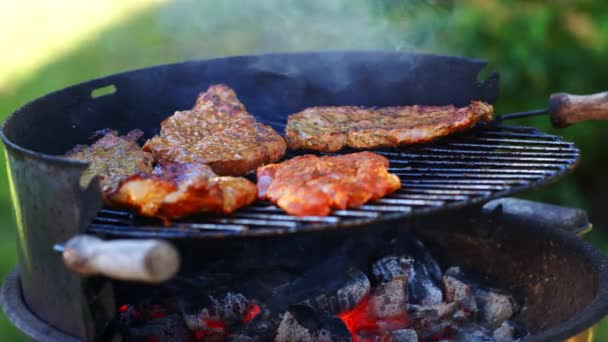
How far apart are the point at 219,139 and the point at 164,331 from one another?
0.99m

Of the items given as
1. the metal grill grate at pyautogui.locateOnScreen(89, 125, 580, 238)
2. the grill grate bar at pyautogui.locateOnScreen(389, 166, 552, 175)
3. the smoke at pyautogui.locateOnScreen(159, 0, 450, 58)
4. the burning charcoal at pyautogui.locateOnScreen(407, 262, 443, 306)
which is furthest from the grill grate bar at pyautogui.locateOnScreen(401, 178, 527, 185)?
the smoke at pyautogui.locateOnScreen(159, 0, 450, 58)

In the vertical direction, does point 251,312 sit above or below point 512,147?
below

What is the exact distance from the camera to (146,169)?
3.20 meters

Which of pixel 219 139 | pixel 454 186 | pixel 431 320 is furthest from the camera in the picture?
pixel 219 139

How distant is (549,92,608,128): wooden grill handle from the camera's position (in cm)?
346

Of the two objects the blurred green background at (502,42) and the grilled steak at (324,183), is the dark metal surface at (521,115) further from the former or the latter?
the blurred green background at (502,42)

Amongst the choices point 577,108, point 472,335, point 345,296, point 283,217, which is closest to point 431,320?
point 472,335

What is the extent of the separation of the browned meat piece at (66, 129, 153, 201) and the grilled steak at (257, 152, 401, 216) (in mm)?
605

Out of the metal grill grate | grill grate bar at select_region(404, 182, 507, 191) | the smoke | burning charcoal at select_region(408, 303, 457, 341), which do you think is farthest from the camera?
the smoke

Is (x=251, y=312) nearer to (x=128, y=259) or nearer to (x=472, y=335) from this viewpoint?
(x=472, y=335)

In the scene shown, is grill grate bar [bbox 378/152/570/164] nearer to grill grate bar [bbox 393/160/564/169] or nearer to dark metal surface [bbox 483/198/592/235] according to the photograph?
grill grate bar [bbox 393/160/564/169]

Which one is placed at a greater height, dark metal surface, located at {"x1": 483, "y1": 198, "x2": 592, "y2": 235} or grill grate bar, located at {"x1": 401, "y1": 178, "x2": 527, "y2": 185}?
grill grate bar, located at {"x1": 401, "y1": 178, "x2": 527, "y2": 185}

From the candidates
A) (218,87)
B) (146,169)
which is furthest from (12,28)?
(146,169)

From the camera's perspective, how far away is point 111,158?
3.22m
